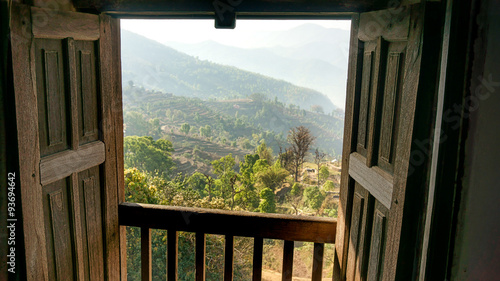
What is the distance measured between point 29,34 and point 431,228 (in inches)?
63.9

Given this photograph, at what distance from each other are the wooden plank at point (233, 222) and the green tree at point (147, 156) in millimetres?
10430

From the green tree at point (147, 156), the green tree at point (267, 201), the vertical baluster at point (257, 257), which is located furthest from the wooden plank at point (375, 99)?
the green tree at point (147, 156)

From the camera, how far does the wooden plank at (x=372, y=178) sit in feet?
4.37

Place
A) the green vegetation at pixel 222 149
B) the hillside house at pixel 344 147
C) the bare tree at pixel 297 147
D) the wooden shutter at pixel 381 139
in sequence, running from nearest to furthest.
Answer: the hillside house at pixel 344 147 < the wooden shutter at pixel 381 139 < the green vegetation at pixel 222 149 < the bare tree at pixel 297 147

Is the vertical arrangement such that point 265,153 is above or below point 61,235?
below

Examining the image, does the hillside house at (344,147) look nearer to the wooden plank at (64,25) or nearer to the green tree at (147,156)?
the wooden plank at (64,25)

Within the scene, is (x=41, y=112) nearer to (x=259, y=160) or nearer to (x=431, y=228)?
(x=431, y=228)

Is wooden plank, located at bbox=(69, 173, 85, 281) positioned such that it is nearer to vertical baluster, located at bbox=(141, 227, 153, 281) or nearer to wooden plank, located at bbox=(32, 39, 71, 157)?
wooden plank, located at bbox=(32, 39, 71, 157)

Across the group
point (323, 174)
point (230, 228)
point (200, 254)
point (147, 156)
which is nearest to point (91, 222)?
point (200, 254)

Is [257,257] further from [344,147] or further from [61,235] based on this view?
[61,235]

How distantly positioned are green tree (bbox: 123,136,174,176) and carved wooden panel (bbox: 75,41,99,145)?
1064cm

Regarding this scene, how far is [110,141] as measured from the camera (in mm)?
1986

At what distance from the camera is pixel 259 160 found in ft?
38.1

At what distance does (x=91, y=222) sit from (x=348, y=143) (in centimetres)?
147
